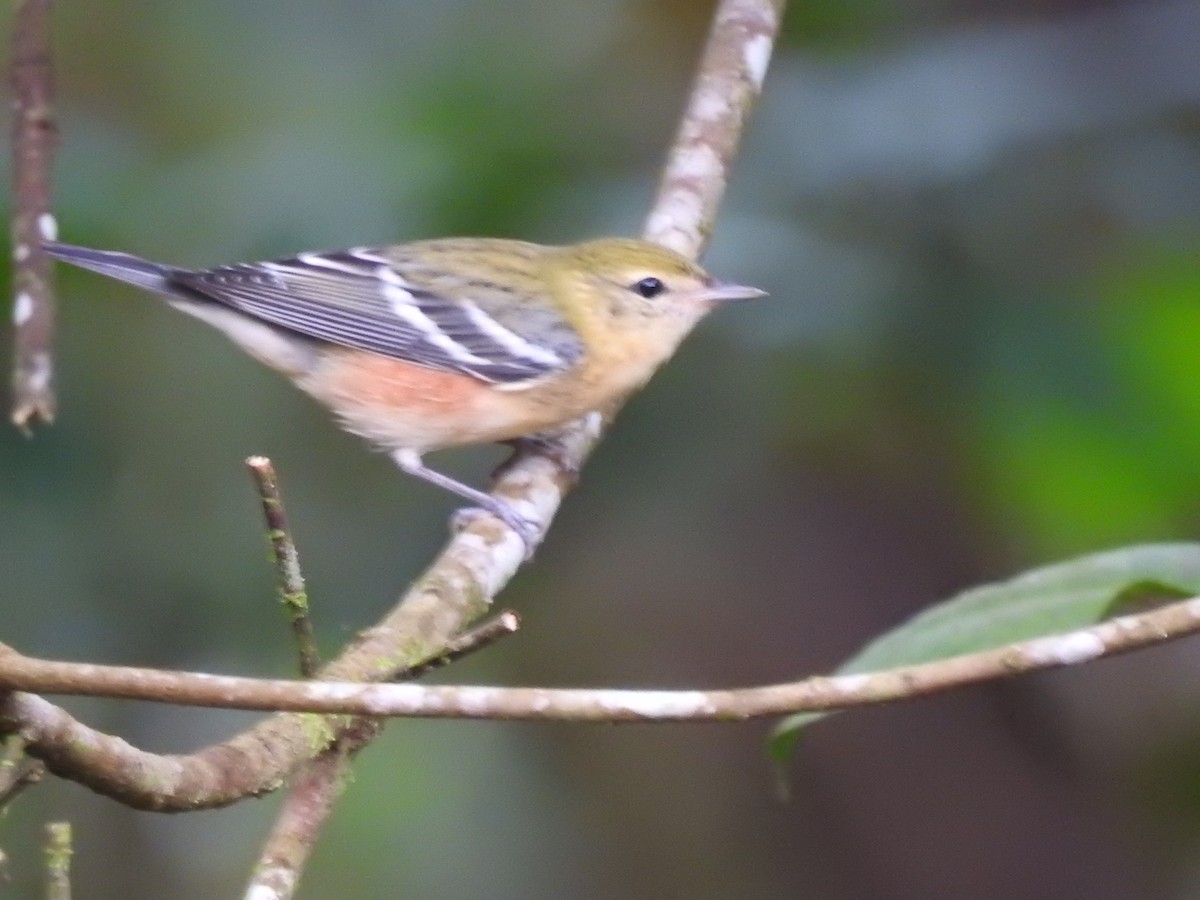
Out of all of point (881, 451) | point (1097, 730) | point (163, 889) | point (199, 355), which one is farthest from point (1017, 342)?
point (163, 889)

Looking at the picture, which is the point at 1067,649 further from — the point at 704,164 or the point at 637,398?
the point at 637,398

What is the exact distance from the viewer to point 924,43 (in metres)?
4.62

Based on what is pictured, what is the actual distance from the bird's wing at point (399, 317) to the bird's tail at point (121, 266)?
0.84 feet

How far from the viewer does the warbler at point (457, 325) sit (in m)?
4.36

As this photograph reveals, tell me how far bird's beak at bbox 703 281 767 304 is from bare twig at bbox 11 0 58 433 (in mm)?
1738

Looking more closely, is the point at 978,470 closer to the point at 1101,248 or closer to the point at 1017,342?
the point at 1017,342

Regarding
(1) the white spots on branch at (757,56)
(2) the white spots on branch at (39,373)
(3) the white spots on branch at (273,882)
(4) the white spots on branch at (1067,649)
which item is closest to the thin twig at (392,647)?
(1) the white spots on branch at (757,56)

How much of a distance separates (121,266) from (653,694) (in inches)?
96.2

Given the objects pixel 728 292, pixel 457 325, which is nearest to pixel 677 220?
pixel 728 292

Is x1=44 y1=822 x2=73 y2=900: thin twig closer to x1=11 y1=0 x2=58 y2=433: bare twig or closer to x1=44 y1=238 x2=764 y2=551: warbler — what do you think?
x1=11 y1=0 x2=58 y2=433: bare twig

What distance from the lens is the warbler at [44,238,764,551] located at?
14.3ft

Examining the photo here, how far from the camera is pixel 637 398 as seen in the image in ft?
15.5

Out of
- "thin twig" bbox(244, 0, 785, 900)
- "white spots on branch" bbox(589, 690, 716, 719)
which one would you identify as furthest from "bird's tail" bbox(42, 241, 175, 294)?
"white spots on branch" bbox(589, 690, 716, 719)

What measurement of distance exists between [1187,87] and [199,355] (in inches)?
115
